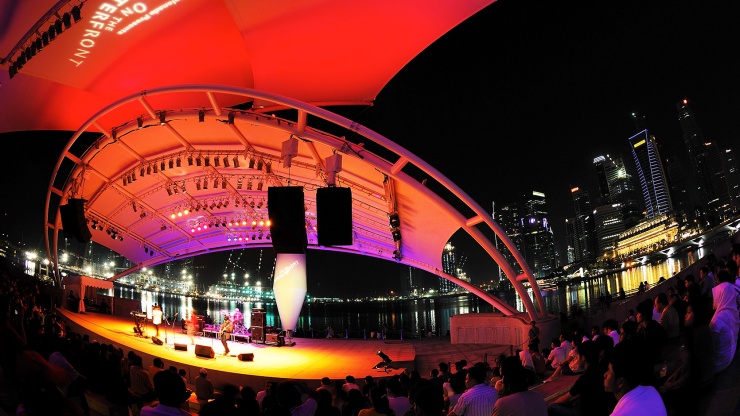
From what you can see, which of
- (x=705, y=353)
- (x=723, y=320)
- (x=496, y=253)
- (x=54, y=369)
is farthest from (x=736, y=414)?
(x=496, y=253)

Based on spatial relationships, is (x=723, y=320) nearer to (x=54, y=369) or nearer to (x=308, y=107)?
(x=54, y=369)

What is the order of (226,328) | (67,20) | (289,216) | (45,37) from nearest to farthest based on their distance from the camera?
(67,20)
(45,37)
(289,216)
(226,328)

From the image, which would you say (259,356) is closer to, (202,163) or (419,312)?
(202,163)

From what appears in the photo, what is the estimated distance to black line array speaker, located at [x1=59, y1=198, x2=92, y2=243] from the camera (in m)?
18.4

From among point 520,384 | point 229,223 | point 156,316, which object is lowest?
point 156,316

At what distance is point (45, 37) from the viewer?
1005 cm

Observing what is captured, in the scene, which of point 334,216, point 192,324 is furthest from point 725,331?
point 192,324

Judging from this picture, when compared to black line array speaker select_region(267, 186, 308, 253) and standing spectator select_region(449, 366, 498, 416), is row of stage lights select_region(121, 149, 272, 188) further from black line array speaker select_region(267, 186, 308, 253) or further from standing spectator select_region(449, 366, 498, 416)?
standing spectator select_region(449, 366, 498, 416)

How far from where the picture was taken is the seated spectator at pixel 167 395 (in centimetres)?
332

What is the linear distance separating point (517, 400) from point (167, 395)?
2499 mm

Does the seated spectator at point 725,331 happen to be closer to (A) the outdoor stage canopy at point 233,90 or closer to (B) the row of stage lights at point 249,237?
(A) the outdoor stage canopy at point 233,90

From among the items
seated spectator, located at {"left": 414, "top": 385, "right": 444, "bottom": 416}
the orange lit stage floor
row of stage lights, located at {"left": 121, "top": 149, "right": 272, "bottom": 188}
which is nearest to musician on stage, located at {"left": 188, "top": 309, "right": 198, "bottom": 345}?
the orange lit stage floor

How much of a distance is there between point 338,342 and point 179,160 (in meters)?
10.8

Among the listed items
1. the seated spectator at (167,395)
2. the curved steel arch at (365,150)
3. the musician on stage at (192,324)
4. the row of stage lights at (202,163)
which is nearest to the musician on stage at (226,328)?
the musician on stage at (192,324)
